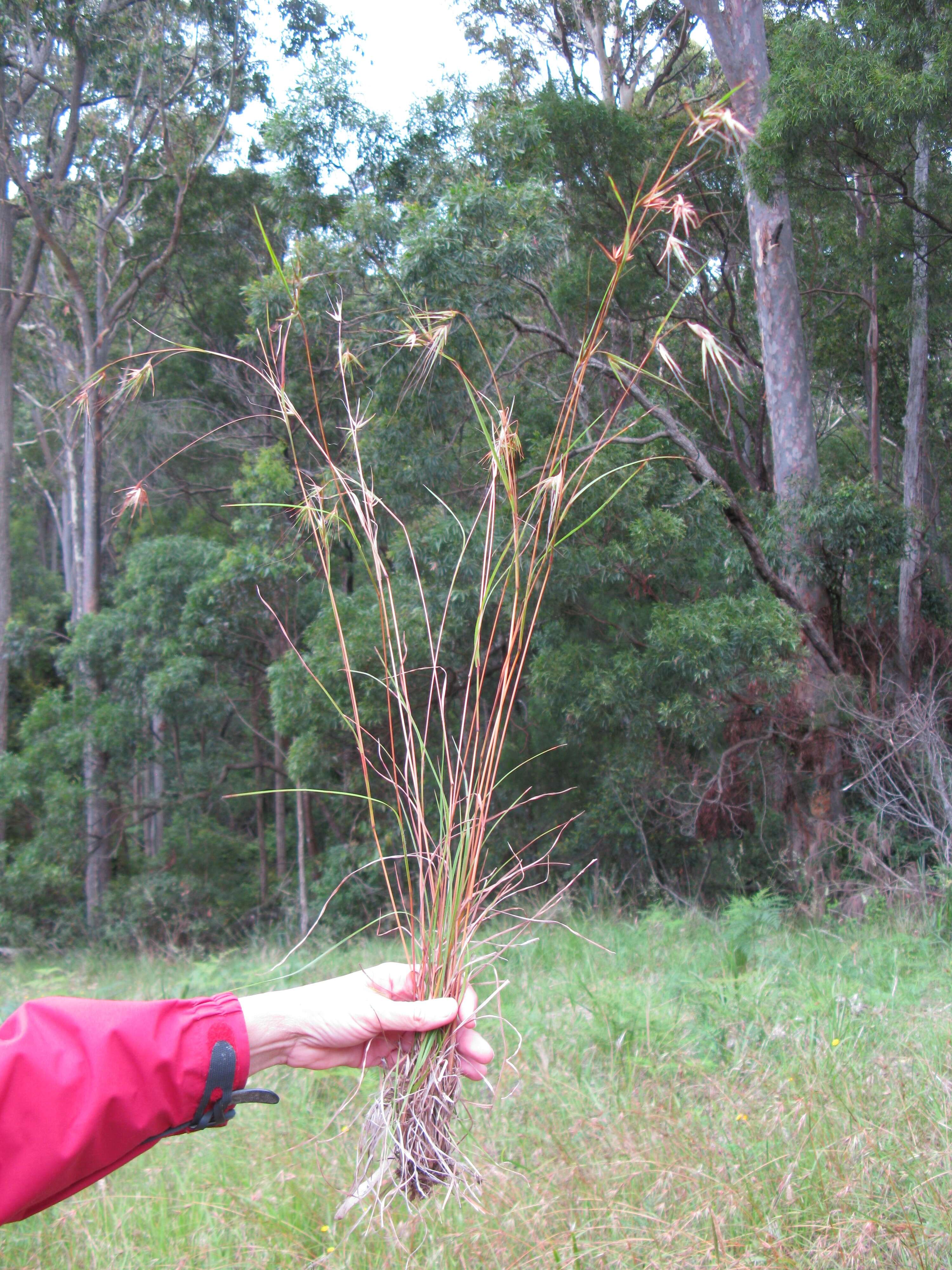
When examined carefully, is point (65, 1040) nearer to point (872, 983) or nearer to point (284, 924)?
point (872, 983)

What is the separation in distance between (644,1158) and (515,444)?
179 centimetres

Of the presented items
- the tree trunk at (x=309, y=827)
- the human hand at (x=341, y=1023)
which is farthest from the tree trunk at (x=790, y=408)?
the human hand at (x=341, y=1023)

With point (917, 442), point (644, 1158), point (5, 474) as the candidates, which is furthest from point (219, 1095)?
point (5, 474)

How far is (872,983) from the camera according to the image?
13.2ft

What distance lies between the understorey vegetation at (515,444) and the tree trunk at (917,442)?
0.18 feet

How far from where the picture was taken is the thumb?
65.7 inches

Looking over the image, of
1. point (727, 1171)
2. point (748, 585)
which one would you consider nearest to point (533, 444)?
point (748, 585)

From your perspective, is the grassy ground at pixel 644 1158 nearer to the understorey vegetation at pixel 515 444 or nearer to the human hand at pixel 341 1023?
the human hand at pixel 341 1023

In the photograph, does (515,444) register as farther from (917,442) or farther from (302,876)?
(302,876)

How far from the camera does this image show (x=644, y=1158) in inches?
93.1

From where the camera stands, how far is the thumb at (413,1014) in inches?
65.7

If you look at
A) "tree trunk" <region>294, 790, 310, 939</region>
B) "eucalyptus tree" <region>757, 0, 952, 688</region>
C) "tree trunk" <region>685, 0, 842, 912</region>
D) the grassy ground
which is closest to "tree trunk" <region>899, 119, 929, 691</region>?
"eucalyptus tree" <region>757, 0, 952, 688</region>

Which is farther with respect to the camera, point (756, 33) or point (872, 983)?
point (756, 33)

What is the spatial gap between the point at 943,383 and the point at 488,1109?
11.7m
